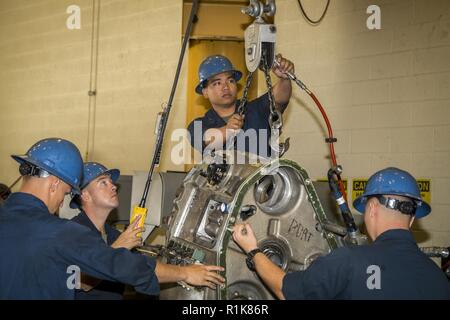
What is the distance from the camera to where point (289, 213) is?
2459mm

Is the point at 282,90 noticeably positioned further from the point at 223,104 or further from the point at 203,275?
the point at 203,275

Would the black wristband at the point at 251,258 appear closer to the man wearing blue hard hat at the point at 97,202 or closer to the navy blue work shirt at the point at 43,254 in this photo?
the navy blue work shirt at the point at 43,254

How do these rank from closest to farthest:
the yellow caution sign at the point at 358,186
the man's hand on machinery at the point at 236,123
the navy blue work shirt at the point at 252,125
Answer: the man's hand on machinery at the point at 236,123 < the navy blue work shirt at the point at 252,125 < the yellow caution sign at the point at 358,186

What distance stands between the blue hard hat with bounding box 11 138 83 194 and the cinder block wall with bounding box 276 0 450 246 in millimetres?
2480

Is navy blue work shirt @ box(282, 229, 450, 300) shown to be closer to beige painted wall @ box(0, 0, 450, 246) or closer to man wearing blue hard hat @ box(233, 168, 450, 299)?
man wearing blue hard hat @ box(233, 168, 450, 299)

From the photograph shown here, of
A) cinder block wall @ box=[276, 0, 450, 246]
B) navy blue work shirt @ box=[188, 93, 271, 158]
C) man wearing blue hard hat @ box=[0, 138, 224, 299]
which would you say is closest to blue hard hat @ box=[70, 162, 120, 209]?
navy blue work shirt @ box=[188, 93, 271, 158]

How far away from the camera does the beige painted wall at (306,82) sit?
12.8 feet

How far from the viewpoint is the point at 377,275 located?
2.03 metres

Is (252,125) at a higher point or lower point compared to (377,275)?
higher

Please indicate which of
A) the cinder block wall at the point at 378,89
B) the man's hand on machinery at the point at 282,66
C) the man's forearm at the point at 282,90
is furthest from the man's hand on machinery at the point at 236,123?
the cinder block wall at the point at 378,89

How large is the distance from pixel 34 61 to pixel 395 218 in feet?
18.5

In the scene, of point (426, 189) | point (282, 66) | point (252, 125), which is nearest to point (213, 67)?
point (252, 125)

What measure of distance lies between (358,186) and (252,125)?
1.34 m

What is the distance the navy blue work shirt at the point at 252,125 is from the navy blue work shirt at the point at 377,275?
950 mm
